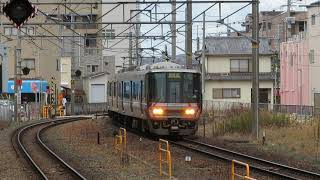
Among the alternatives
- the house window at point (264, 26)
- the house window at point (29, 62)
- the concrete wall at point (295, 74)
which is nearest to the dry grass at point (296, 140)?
the concrete wall at point (295, 74)

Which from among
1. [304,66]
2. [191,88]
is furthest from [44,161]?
[304,66]

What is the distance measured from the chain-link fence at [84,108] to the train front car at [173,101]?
33.2 metres

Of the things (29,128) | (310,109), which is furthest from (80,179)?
(29,128)

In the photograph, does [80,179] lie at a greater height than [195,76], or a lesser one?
lesser

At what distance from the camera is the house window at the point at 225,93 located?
55.4m

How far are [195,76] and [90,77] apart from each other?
4688cm

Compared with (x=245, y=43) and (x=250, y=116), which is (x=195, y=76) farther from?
(x=245, y=43)

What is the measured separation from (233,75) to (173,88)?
32241mm

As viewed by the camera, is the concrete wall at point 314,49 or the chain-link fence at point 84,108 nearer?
the concrete wall at point 314,49

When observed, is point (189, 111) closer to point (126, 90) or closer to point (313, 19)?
point (126, 90)

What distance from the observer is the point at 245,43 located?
193ft

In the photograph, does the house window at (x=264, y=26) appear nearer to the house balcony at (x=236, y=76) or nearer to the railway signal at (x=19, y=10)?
the house balcony at (x=236, y=76)

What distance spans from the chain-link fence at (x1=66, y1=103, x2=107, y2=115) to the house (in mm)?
10544

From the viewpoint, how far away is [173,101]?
23391 millimetres
